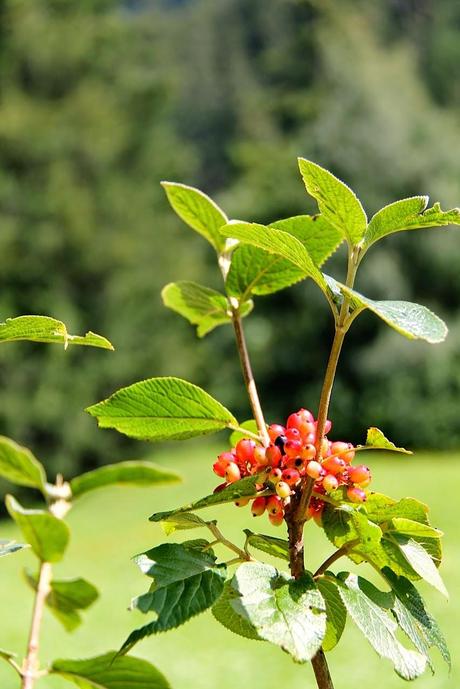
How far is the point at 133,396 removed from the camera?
20.3 inches

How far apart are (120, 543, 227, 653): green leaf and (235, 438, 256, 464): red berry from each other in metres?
0.07

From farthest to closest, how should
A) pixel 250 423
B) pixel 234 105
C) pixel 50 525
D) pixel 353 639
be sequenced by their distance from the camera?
pixel 234 105 → pixel 353 639 → pixel 250 423 → pixel 50 525

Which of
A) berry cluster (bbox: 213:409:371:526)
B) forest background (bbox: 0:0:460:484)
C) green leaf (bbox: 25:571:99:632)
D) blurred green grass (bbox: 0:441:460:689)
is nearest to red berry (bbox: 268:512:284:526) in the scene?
berry cluster (bbox: 213:409:371:526)

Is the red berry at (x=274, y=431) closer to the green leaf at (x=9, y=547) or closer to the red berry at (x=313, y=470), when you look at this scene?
the red berry at (x=313, y=470)

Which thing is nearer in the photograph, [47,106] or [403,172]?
[47,106]

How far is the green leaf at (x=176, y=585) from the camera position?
44cm

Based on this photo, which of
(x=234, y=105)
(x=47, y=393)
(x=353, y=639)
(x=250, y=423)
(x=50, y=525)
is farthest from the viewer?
(x=234, y=105)

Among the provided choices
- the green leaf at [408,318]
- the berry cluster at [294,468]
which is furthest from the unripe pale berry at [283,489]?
the green leaf at [408,318]

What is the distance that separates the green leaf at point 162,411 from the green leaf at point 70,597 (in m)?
0.09

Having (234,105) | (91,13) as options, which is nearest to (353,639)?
(91,13)

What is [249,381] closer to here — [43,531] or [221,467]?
[221,467]

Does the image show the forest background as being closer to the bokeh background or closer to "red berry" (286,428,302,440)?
the bokeh background

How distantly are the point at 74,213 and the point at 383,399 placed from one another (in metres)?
4.40

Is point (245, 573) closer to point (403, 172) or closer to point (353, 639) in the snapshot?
point (353, 639)
